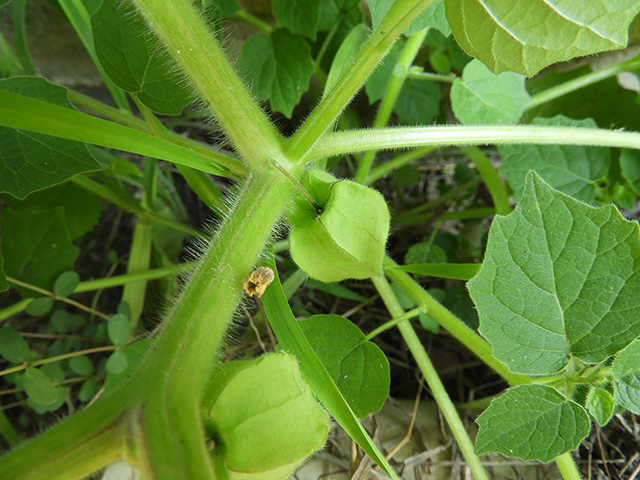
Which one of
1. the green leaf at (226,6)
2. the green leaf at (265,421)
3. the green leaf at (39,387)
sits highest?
the green leaf at (226,6)

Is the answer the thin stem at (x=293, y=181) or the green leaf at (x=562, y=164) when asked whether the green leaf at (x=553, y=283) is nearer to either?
the thin stem at (x=293, y=181)

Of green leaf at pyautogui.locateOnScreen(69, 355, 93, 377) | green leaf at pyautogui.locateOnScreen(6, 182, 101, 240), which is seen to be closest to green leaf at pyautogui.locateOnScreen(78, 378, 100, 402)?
green leaf at pyautogui.locateOnScreen(69, 355, 93, 377)

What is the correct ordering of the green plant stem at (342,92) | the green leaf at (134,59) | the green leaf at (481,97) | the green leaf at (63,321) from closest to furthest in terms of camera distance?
1. the green plant stem at (342,92)
2. the green leaf at (134,59)
3. the green leaf at (481,97)
4. the green leaf at (63,321)

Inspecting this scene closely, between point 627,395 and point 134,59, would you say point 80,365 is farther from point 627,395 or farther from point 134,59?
point 627,395

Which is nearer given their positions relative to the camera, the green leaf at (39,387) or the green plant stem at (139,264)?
the green leaf at (39,387)

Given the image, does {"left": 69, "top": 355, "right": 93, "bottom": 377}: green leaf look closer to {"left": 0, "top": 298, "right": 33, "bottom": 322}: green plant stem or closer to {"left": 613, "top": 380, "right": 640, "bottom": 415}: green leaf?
{"left": 0, "top": 298, "right": 33, "bottom": 322}: green plant stem

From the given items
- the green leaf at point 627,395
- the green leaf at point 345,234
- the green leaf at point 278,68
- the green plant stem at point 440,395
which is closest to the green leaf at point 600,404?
the green leaf at point 627,395

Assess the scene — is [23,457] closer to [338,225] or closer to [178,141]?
[338,225]
